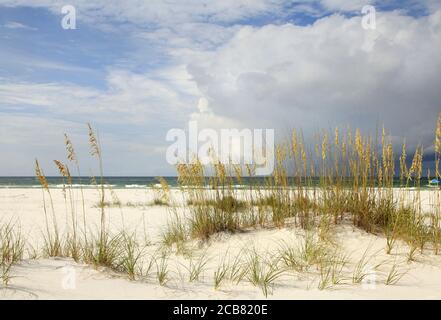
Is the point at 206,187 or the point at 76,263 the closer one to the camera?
the point at 76,263

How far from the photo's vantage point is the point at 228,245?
16.2 feet
